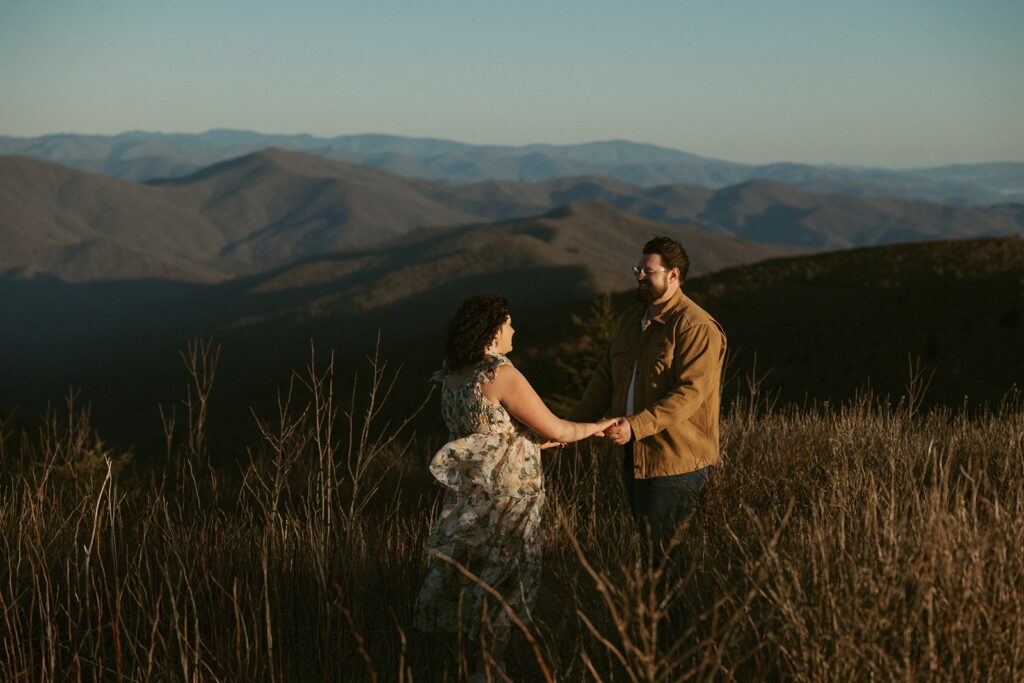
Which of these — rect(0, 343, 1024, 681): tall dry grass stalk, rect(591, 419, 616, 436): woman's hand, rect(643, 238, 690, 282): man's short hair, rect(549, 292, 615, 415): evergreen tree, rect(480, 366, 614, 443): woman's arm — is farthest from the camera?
rect(549, 292, 615, 415): evergreen tree

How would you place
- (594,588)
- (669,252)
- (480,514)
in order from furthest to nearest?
1. (594,588)
2. (669,252)
3. (480,514)

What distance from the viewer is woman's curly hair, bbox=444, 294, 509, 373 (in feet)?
13.4

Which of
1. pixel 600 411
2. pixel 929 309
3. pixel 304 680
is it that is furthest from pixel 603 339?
pixel 929 309

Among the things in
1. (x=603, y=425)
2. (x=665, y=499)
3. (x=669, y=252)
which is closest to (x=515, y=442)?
(x=603, y=425)

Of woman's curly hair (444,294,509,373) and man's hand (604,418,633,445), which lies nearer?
woman's curly hair (444,294,509,373)

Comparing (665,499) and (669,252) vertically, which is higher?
(669,252)

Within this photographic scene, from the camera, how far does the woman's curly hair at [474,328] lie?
407cm

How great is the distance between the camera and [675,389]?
4.51m

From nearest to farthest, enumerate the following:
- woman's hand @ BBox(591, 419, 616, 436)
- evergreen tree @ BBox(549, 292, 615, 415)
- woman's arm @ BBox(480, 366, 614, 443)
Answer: woman's arm @ BBox(480, 366, 614, 443), woman's hand @ BBox(591, 419, 616, 436), evergreen tree @ BBox(549, 292, 615, 415)

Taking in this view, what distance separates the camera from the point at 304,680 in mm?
4402

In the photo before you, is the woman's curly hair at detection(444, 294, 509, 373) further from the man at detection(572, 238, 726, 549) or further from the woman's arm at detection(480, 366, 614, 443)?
the man at detection(572, 238, 726, 549)

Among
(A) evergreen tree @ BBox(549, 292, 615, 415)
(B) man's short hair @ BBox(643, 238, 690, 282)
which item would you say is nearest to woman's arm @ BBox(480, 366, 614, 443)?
(B) man's short hair @ BBox(643, 238, 690, 282)

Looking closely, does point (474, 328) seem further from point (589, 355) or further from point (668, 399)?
point (589, 355)

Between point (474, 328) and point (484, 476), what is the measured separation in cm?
60
